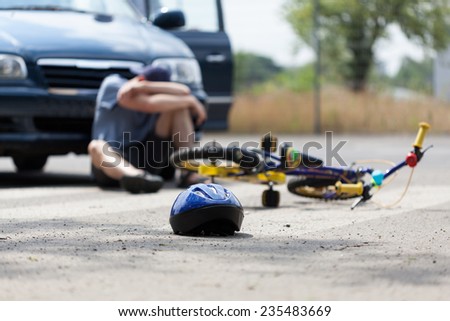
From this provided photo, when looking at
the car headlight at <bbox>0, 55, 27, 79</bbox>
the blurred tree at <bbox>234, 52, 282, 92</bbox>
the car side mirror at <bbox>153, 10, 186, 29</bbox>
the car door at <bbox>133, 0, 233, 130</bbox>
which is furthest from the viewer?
the blurred tree at <bbox>234, 52, 282, 92</bbox>

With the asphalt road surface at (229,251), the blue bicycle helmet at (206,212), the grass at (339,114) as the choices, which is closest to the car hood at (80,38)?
the asphalt road surface at (229,251)

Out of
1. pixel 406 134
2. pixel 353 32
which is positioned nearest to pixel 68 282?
pixel 406 134

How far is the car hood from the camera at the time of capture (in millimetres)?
10430

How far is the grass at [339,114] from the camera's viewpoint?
1008 inches

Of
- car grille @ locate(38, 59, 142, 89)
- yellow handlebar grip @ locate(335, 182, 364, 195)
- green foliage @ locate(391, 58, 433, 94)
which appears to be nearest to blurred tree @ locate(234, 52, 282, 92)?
green foliage @ locate(391, 58, 433, 94)

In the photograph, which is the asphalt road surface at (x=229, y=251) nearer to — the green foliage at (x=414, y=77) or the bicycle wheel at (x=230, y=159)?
the bicycle wheel at (x=230, y=159)

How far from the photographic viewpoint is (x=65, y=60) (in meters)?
10.5

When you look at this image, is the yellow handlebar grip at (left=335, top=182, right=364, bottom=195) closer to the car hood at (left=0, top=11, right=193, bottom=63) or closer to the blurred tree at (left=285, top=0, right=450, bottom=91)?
the car hood at (left=0, top=11, right=193, bottom=63)

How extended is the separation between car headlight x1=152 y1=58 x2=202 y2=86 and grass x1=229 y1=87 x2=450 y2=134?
14.3 m

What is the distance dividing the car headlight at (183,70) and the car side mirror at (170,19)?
0.43 m

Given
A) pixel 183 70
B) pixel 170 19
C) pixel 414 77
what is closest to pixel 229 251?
pixel 183 70

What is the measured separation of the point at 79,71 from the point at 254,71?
22.4 m

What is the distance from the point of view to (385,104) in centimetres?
2648
